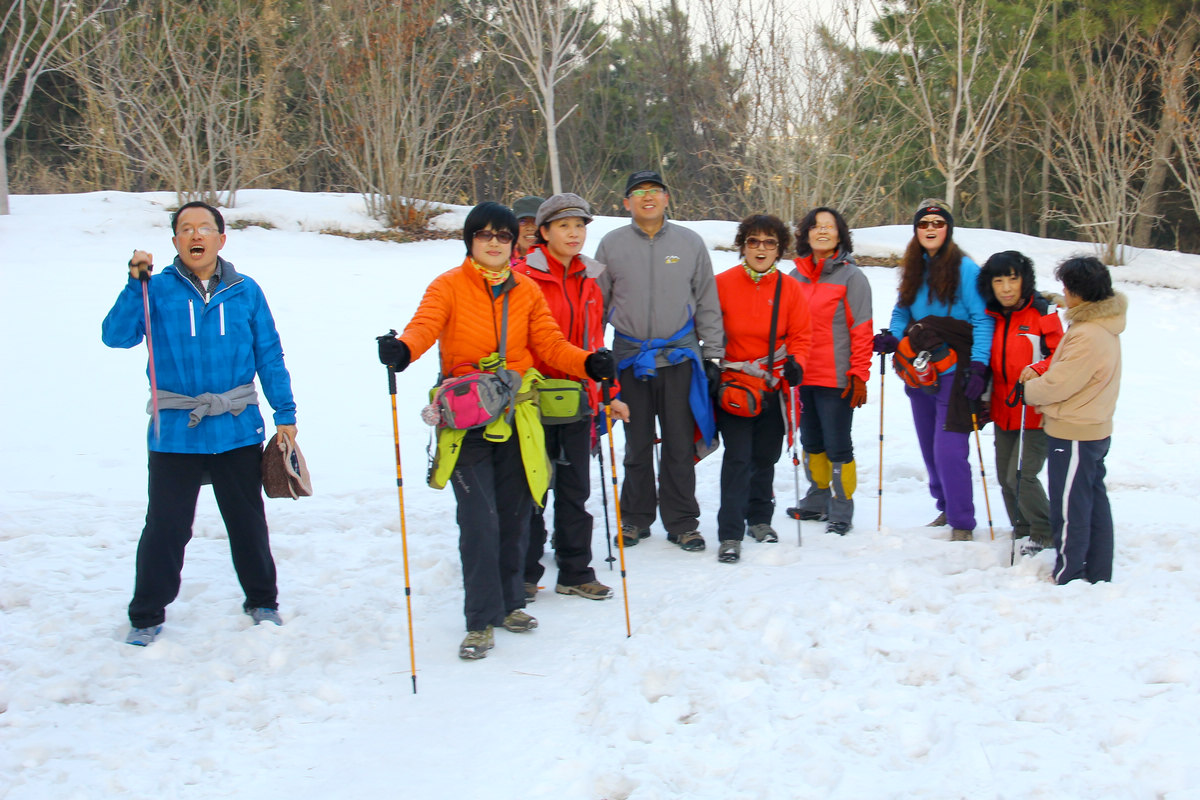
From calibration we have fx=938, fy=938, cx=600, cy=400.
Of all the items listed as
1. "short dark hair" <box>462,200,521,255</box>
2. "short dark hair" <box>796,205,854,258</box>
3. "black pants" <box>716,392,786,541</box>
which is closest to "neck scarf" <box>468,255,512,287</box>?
"short dark hair" <box>462,200,521,255</box>

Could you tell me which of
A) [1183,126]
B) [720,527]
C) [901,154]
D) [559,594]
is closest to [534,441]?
[559,594]

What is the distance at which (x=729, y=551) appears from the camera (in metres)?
5.04

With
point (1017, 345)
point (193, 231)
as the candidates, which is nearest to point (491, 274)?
point (193, 231)

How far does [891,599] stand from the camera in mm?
4230

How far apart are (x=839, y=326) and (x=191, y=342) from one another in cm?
354

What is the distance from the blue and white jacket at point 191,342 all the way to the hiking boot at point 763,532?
9.43ft

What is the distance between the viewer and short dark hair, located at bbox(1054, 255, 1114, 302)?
423 cm

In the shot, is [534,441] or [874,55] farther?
[874,55]

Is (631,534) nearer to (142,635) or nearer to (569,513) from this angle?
(569,513)

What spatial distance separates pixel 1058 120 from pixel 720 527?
1568 cm

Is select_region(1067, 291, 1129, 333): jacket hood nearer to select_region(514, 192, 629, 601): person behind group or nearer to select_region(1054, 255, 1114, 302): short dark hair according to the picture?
select_region(1054, 255, 1114, 302): short dark hair

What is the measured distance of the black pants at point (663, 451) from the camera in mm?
5176

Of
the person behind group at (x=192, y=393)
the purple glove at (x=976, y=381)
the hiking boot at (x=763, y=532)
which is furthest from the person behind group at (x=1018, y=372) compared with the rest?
the person behind group at (x=192, y=393)

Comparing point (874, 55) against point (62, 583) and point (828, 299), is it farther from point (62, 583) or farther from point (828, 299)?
point (62, 583)
